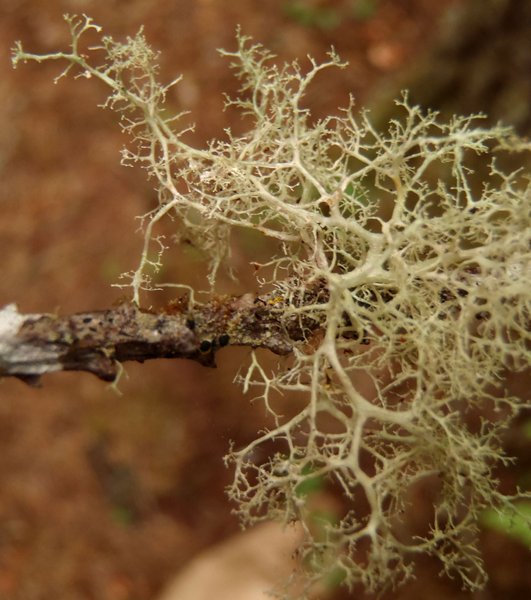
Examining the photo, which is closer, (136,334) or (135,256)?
(136,334)

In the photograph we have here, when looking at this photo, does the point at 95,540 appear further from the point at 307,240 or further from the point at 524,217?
the point at 524,217

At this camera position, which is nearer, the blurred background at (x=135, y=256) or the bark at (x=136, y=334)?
the bark at (x=136, y=334)

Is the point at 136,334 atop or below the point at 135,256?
below

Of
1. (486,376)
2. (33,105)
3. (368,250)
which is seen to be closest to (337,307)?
(368,250)

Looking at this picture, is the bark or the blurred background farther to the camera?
the blurred background
